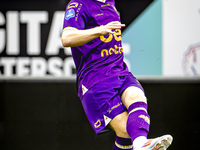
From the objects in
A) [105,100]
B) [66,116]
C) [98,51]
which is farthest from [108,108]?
[66,116]

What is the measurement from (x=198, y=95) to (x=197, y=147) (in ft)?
1.99

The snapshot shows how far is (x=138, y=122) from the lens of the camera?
2.14m

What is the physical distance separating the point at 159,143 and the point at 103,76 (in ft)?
2.27

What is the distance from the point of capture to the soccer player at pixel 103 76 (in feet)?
7.52

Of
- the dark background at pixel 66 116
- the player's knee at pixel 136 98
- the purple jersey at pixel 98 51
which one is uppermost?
the purple jersey at pixel 98 51

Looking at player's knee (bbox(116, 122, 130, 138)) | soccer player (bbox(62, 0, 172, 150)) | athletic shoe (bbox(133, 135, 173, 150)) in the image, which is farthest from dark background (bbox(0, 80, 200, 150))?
athletic shoe (bbox(133, 135, 173, 150))

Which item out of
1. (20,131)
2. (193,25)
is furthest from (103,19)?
(193,25)

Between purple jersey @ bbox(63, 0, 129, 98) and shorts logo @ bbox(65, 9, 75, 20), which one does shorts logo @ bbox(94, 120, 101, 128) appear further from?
shorts logo @ bbox(65, 9, 75, 20)

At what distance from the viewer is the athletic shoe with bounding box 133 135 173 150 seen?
193cm

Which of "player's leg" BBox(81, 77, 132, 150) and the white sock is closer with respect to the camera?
the white sock

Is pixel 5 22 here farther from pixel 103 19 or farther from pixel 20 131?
pixel 103 19

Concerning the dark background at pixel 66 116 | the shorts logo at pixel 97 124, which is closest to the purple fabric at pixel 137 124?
the shorts logo at pixel 97 124

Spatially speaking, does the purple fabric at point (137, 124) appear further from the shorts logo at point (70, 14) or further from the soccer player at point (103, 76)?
the shorts logo at point (70, 14)

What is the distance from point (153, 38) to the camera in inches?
175
